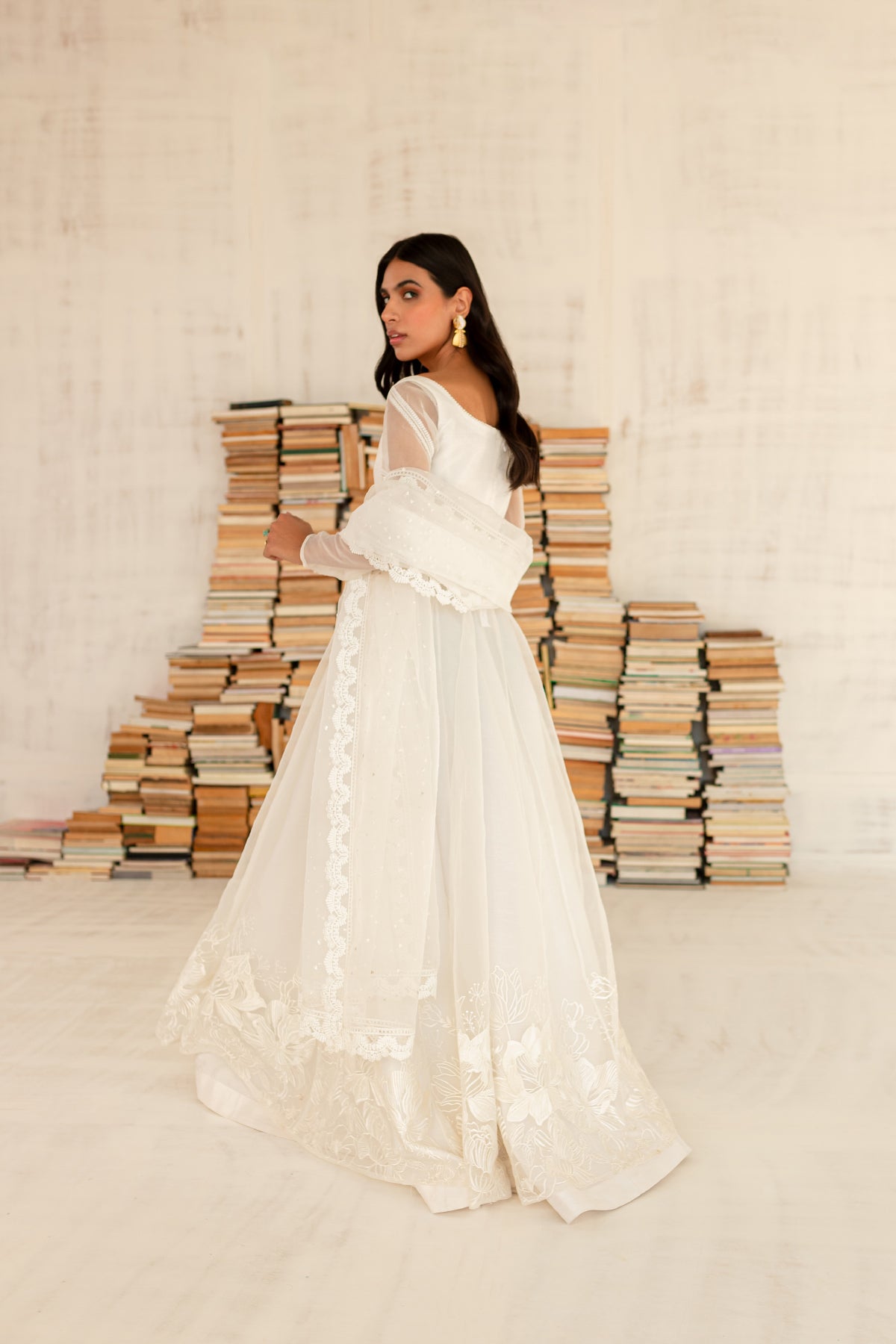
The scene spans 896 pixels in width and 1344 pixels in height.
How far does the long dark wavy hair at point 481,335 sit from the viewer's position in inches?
82.3

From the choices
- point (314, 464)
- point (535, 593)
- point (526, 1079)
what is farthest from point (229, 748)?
point (526, 1079)

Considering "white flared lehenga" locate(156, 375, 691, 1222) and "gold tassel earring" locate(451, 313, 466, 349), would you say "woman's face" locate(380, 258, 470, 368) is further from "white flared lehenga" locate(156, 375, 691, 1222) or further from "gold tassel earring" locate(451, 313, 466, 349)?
"white flared lehenga" locate(156, 375, 691, 1222)

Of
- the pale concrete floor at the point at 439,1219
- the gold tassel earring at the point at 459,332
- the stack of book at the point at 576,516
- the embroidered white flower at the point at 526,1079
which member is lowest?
the pale concrete floor at the point at 439,1219

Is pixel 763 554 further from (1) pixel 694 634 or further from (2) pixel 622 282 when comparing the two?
→ (2) pixel 622 282

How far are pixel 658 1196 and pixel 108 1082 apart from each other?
1.14 meters

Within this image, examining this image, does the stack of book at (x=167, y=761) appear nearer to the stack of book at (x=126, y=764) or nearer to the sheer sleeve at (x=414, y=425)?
the stack of book at (x=126, y=764)

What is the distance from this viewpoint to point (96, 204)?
4.46m

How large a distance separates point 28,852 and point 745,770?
8.79 feet

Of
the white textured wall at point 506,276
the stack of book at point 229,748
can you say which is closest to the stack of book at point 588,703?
the white textured wall at point 506,276

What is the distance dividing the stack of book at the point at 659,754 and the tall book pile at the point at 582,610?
0.07m

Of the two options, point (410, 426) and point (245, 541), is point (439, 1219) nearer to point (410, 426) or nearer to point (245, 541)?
point (410, 426)

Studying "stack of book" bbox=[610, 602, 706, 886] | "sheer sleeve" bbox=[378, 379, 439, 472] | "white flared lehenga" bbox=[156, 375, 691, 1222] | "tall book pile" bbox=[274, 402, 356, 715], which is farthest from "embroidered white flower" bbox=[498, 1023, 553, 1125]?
"tall book pile" bbox=[274, 402, 356, 715]

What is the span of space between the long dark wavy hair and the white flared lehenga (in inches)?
1.6

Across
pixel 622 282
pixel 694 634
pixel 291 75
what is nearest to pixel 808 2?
pixel 622 282
